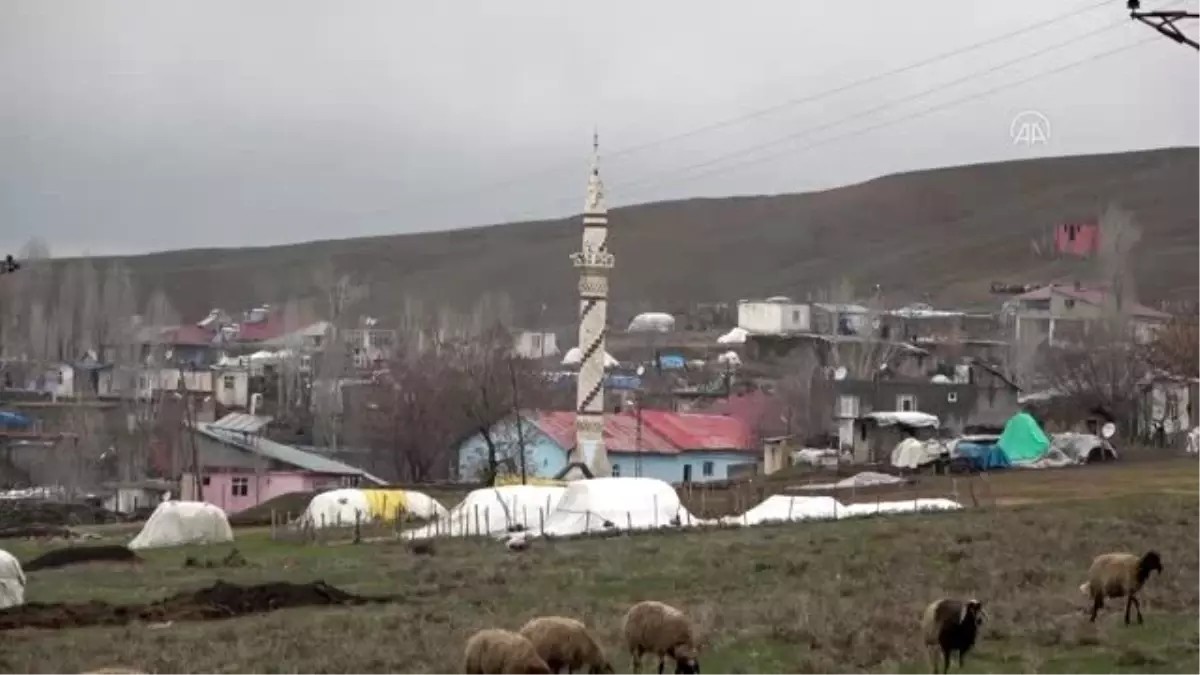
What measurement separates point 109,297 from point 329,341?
3994 centimetres

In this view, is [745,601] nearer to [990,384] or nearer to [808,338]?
[990,384]

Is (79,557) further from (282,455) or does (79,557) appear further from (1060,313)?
(1060,313)

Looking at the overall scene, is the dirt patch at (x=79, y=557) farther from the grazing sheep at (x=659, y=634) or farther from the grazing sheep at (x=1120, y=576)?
the grazing sheep at (x=1120, y=576)

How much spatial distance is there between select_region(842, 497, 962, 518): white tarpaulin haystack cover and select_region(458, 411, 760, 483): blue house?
35915 millimetres

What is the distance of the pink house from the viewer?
88.1 meters

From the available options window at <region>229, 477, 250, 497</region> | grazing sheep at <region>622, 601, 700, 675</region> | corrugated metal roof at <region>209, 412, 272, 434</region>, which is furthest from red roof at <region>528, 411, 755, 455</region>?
grazing sheep at <region>622, 601, 700, 675</region>

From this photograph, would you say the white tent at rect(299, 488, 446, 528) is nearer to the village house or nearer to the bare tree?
the bare tree

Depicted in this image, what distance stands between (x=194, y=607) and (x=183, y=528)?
23.3 metres

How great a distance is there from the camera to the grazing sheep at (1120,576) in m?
23.1

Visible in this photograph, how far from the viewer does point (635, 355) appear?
187250 mm

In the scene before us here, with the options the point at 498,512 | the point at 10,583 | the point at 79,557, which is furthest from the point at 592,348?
the point at 10,583

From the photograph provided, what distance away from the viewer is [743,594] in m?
30.1

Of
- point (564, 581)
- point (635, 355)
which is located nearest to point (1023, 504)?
point (564, 581)

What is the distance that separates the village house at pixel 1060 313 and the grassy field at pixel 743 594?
109 m
